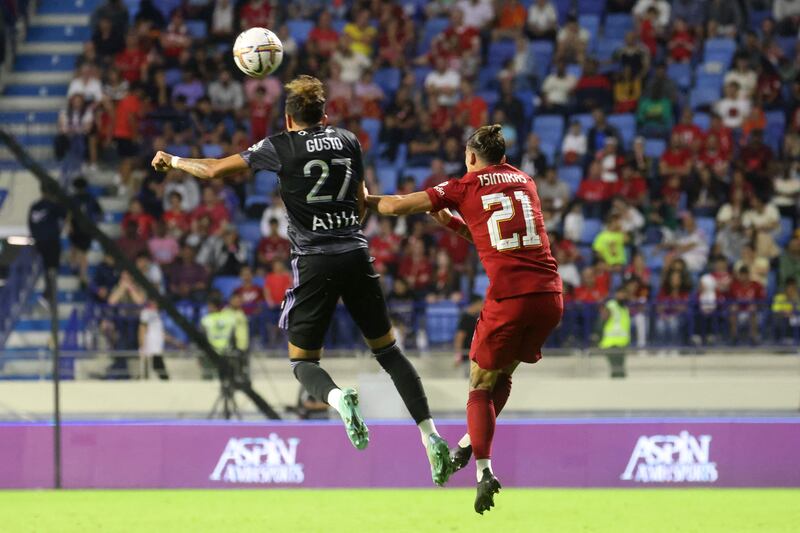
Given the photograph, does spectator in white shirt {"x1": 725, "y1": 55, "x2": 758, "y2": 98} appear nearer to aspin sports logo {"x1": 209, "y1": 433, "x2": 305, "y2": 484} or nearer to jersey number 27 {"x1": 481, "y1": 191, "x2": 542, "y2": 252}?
aspin sports logo {"x1": 209, "y1": 433, "x2": 305, "y2": 484}

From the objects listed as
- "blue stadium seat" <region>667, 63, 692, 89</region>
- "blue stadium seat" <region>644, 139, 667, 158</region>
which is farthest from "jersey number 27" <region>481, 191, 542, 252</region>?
"blue stadium seat" <region>667, 63, 692, 89</region>

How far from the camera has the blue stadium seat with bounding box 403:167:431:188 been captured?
61.8ft

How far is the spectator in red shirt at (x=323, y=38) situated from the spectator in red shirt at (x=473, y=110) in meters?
2.37

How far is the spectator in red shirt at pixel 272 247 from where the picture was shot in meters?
17.5

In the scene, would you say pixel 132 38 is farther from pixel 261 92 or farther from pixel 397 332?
pixel 397 332

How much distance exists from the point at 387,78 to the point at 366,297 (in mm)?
Answer: 12608

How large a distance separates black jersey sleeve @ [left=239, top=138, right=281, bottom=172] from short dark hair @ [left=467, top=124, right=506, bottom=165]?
1.26 meters

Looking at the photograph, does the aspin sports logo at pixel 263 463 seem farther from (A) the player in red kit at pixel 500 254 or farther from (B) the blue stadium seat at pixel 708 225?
(B) the blue stadium seat at pixel 708 225

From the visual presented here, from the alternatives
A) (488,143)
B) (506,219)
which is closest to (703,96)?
(488,143)

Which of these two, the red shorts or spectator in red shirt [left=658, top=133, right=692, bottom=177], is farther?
spectator in red shirt [left=658, top=133, right=692, bottom=177]

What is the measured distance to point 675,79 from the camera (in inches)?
789

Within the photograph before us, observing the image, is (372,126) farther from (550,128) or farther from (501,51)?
(550,128)

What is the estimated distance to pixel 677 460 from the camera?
40.6 feet
